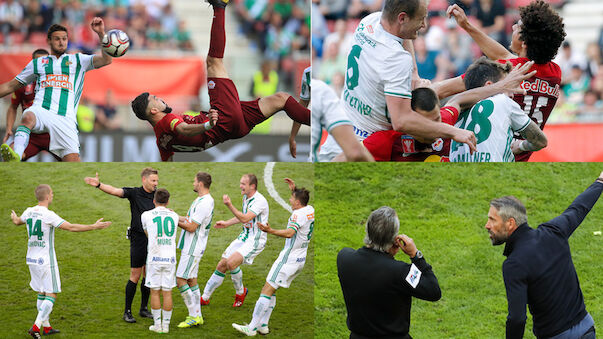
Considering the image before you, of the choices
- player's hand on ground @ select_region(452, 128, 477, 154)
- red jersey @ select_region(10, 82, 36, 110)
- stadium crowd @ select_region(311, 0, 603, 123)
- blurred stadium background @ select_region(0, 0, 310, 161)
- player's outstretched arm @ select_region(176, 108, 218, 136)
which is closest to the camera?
player's hand on ground @ select_region(452, 128, 477, 154)

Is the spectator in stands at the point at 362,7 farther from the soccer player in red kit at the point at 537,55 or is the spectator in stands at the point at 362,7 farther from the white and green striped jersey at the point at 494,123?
the white and green striped jersey at the point at 494,123

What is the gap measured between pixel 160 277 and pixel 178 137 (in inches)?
56.9

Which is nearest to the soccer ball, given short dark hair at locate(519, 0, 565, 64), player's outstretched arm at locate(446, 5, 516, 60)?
player's outstretched arm at locate(446, 5, 516, 60)

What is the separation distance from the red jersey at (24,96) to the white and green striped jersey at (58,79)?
4.6 inches

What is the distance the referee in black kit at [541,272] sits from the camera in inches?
188

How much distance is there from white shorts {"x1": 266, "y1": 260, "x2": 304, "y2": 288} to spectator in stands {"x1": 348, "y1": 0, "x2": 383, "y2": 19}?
5006 mm

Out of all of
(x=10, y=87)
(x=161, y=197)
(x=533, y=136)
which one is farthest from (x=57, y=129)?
(x=533, y=136)

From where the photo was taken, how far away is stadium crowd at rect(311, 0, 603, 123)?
9523 mm

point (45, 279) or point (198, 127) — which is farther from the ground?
point (198, 127)

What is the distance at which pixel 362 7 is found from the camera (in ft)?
34.7

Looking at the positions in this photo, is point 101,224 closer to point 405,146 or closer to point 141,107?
point 141,107

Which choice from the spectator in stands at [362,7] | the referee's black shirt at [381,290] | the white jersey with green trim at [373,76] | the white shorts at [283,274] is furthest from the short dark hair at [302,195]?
the spectator in stands at [362,7]

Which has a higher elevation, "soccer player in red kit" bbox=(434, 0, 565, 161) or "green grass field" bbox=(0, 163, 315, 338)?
"soccer player in red kit" bbox=(434, 0, 565, 161)

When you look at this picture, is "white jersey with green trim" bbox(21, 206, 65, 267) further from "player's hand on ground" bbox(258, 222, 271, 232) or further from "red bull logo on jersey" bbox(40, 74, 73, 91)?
"player's hand on ground" bbox(258, 222, 271, 232)
